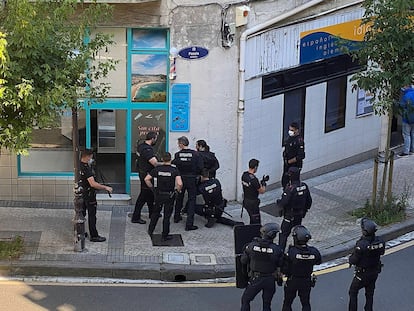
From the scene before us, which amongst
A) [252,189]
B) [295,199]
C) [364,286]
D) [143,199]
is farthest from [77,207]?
[364,286]

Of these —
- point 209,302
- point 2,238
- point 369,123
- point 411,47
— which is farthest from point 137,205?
point 369,123

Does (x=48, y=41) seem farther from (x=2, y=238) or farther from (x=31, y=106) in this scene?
(x=2, y=238)

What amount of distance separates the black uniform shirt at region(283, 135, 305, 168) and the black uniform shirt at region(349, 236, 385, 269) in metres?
5.15

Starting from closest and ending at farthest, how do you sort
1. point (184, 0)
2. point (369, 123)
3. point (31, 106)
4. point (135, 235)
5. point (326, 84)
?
point (31, 106), point (135, 235), point (184, 0), point (326, 84), point (369, 123)

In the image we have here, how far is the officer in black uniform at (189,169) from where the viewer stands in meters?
13.0

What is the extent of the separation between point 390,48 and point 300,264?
5191 mm

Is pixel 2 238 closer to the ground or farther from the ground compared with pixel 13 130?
closer to the ground

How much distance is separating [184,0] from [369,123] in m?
6.35

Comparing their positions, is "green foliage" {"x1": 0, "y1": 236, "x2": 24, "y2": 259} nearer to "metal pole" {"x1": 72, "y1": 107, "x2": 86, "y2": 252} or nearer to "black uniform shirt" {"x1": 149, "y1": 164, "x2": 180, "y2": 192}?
"metal pole" {"x1": 72, "y1": 107, "x2": 86, "y2": 252}

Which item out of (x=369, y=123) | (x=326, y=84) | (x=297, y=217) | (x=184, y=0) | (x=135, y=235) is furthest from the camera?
(x=369, y=123)

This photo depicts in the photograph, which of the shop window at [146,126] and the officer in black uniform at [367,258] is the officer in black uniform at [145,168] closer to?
the shop window at [146,126]

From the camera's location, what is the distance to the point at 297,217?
11.9 m

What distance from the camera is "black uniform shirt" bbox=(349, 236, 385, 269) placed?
945 centimetres

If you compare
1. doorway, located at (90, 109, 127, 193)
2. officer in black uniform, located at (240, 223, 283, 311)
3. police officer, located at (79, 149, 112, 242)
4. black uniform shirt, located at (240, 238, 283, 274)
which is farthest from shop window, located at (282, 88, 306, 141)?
black uniform shirt, located at (240, 238, 283, 274)
